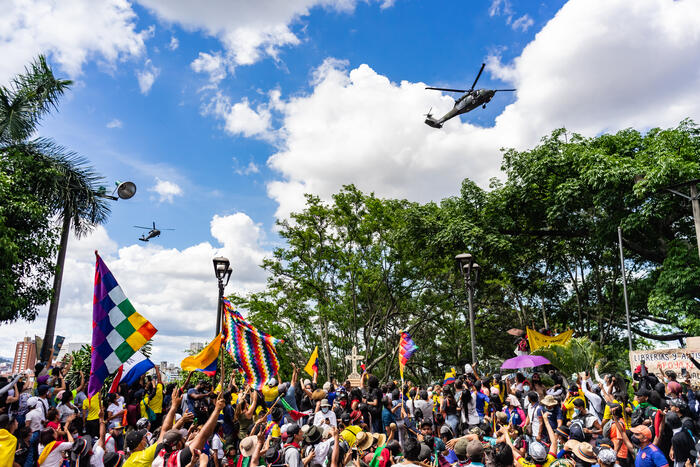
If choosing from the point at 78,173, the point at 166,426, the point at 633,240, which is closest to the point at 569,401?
the point at 166,426

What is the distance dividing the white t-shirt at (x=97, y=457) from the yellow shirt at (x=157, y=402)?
4.12 metres

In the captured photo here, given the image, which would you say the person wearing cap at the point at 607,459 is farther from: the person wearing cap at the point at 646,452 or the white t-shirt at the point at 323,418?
the white t-shirt at the point at 323,418

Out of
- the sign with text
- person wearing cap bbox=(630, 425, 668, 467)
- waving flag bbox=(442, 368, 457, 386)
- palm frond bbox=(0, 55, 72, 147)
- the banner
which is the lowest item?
person wearing cap bbox=(630, 425, 668, 467)

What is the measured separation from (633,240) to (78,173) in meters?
24.0

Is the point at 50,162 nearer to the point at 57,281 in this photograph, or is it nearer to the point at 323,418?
the point at 57,281

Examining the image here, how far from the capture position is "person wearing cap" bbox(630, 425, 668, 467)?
573 cm

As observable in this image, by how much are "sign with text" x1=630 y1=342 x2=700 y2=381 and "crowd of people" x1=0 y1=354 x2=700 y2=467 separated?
2.77 metres

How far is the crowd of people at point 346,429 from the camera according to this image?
548 cm

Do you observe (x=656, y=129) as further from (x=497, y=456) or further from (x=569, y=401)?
(x=497, y=456)

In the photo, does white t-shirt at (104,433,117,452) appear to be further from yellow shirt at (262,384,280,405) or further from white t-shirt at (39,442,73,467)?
yellow shirt at (262,384,280,405)

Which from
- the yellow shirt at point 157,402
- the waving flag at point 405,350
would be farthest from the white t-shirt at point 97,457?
the waving flag at point 405,350

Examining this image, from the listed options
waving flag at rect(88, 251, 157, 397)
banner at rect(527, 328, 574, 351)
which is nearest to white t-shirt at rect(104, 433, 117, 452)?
waving flag at rect(88, 251, 157, 397)

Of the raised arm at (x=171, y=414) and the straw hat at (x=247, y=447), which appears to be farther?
the straw hat at (x=247, y=447)

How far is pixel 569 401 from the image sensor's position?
8617 mm
